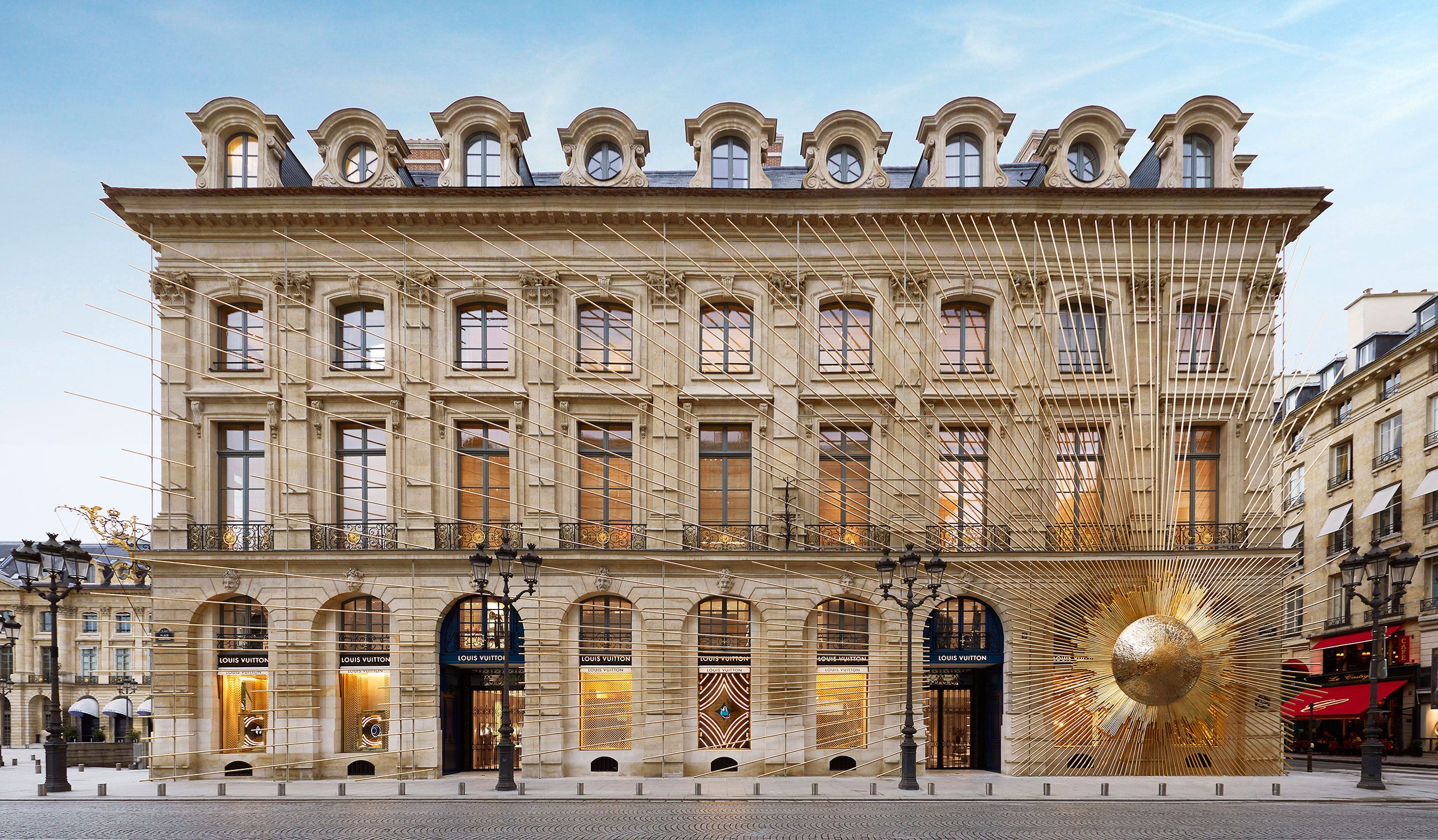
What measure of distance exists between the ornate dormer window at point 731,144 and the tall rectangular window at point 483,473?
7.90 meters

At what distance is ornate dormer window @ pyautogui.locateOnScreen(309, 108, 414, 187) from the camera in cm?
2430

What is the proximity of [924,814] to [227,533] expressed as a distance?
56.2 feet

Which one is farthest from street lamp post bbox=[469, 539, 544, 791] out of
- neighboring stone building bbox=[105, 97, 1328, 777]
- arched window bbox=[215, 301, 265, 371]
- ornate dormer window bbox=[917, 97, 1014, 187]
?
ornate dormer window bbox=[917, 97, 1014, 187]

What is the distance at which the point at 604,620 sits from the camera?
23766 millimetres

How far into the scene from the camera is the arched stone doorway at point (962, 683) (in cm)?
2378

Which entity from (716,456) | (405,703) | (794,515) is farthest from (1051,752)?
(405,703)

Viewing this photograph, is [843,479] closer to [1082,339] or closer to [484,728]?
[1082,339]

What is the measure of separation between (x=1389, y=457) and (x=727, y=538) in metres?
26.4

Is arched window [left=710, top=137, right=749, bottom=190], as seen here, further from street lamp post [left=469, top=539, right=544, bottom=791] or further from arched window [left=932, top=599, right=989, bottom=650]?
arched window [left=932, top=599, right=989, bottom=650]

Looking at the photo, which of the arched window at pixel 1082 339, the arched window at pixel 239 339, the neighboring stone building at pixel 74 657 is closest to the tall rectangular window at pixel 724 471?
the arched window at pixel 1082 339

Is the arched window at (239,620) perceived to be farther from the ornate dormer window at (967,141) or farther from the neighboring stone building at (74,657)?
the neighboring stone building at (74,657)

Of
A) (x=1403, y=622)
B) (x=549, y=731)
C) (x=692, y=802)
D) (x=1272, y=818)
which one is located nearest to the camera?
(x=1272, y=818)

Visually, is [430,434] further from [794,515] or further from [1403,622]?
[1403,622]

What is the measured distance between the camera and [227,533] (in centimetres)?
2378
